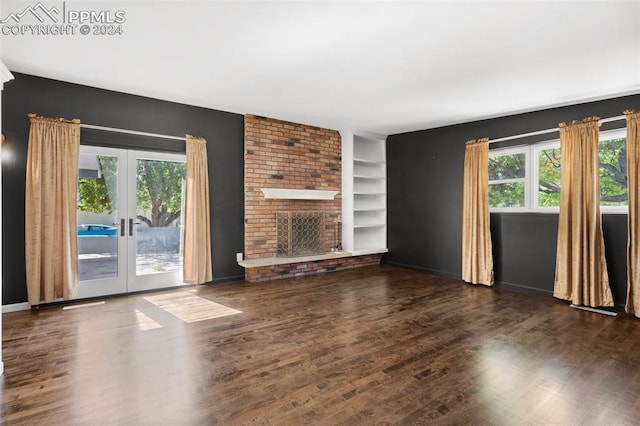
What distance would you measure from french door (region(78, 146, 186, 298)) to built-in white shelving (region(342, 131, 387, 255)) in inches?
121

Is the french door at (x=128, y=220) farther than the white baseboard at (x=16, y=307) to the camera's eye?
Yes

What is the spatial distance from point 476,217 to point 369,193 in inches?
82.5

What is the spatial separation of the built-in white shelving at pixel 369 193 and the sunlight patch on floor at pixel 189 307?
3.13m

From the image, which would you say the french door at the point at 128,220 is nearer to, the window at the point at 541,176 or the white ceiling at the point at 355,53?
the white ceiling at the point at 355,53

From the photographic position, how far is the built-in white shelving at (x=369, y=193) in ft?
21.9

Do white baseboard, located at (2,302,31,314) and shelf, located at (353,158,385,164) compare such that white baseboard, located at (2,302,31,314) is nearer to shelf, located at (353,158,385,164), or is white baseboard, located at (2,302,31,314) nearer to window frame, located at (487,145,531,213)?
Result: shelf, located at (353,158,385,164)

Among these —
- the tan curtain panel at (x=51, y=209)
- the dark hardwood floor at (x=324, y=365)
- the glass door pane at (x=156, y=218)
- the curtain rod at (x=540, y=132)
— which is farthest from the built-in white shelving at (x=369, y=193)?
the tan curtain panel at (x=51, y=209)

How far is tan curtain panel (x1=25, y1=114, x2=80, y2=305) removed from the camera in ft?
12.2

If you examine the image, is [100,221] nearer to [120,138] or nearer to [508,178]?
[120,138]

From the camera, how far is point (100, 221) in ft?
14.0

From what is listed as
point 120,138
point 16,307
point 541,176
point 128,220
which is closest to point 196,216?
point 128,220

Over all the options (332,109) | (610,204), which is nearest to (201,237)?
(332,109)

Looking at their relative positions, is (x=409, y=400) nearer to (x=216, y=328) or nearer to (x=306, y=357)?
(x=306, y=357)

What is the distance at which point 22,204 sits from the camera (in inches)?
148
